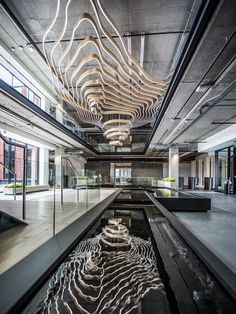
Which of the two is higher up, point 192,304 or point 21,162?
point 21,162

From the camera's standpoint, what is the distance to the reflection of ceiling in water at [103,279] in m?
2.01

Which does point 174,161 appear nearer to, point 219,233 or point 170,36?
point 170,36

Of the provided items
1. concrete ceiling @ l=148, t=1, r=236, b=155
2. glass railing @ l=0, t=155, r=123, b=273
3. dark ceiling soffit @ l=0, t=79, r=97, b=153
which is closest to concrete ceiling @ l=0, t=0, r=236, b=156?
concrete ceiling @ l=148, t=1, r=236, b=155

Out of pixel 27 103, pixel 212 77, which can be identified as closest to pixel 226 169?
pixel 212 77

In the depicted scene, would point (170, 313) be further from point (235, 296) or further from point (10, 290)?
point (10, 290)

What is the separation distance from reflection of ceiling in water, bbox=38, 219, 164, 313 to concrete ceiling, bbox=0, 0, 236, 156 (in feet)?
12.3

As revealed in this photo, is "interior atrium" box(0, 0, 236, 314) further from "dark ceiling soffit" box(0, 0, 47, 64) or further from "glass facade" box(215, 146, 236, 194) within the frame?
"glass facade" box(215, 146, 236, 194)

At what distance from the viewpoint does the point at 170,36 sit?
19.1 ft

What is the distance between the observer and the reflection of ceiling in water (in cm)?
201

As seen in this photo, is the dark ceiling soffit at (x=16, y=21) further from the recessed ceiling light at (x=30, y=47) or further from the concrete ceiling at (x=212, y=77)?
the concrete ceiling at (x=212, y=77)

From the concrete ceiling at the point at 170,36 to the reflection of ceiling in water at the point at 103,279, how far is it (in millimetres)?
3752

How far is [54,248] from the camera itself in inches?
116

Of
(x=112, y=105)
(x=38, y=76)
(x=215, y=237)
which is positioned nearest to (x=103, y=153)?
(x=38, y=76)

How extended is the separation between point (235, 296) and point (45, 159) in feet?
51.7
